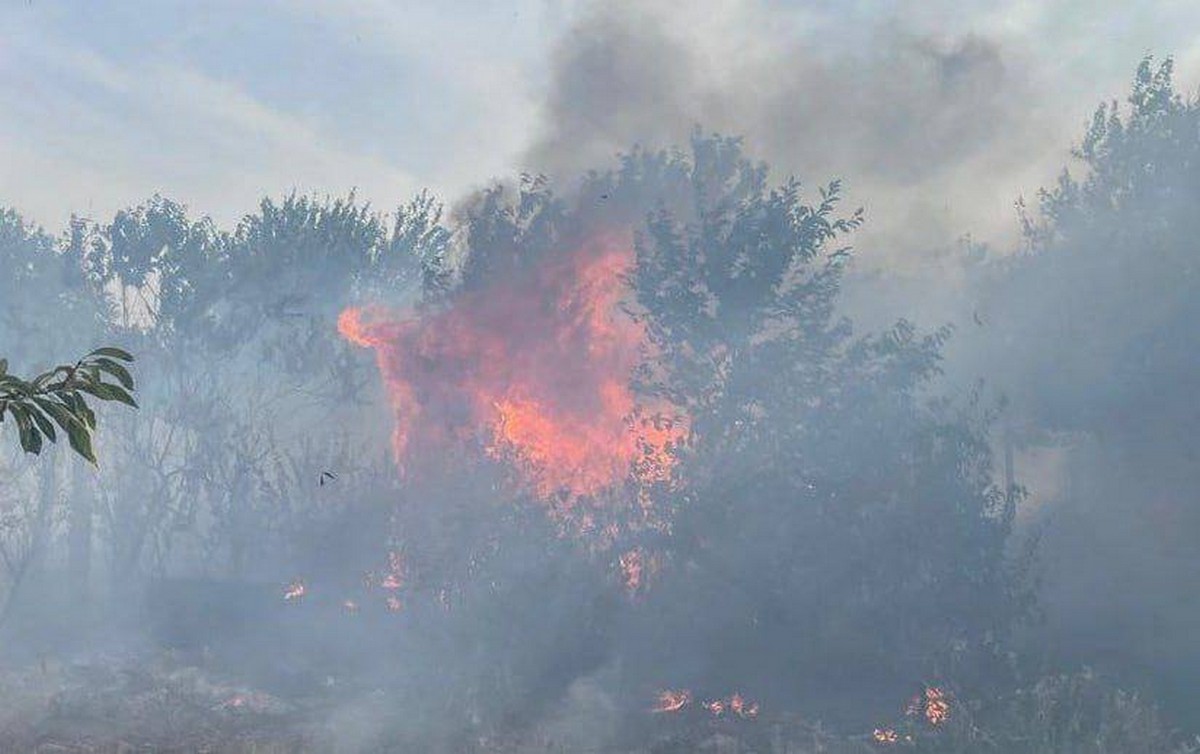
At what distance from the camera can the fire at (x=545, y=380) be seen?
31.8 m

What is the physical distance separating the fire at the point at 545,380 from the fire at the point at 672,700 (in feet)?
17.9

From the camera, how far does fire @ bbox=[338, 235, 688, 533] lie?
31828mm

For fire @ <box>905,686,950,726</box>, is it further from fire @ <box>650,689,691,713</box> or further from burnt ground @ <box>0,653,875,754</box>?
fire @ <box>650,689,691,713</box>

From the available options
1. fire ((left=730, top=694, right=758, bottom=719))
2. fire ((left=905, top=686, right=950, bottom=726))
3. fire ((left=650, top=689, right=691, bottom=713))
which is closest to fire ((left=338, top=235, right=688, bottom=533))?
fire ((left=650, top=689, right=691, bottom=713))

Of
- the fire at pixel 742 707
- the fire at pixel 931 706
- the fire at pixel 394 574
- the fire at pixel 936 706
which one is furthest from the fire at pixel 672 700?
the fire at pixel 394 574

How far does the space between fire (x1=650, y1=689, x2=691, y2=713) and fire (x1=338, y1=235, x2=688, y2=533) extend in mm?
5470

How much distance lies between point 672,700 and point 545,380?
9.77m

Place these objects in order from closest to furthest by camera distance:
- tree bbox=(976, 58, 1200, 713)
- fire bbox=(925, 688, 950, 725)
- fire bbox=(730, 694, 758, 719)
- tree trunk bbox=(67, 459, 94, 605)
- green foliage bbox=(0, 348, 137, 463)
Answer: green foliage bbox=(0, 348, 137, 463) < fire bbox=(925, 688, 950, 725) < fire bbox=(730, 694, 758, 719) < tree bbox=(976, 58, 1200, 713) < tree trunk bbox=(67, 459, 94, 605)

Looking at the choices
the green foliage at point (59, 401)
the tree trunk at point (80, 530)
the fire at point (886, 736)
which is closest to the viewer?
the green foliage at point (59, 401)

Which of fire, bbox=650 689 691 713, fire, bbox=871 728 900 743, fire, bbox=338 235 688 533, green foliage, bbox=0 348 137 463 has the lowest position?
green foliage, bbox=0 348 137 463

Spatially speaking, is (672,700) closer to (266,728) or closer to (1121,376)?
(266,728)

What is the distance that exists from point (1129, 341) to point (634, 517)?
45.2ft

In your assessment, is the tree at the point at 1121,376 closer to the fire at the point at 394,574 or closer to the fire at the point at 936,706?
the fire at the point at 936,706

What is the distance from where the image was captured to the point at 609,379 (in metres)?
32.6
